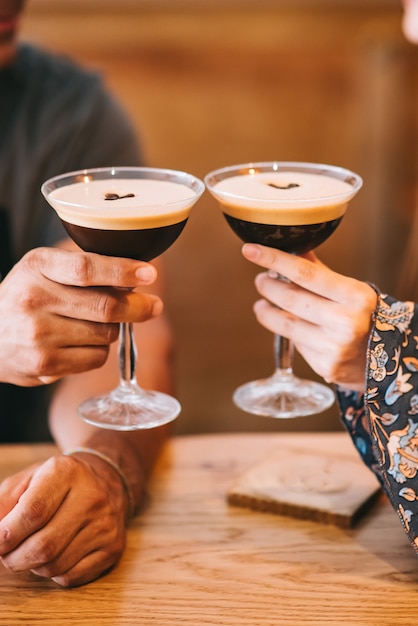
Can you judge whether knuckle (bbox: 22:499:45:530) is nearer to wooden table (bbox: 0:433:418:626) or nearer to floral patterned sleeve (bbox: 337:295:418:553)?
wooden table (bbox: 0:433:418:626)

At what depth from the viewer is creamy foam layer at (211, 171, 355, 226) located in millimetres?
1294

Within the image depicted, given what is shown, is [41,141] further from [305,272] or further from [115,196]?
[305,272]

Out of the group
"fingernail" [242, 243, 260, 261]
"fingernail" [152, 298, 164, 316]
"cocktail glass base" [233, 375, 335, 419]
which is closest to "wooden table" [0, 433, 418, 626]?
"cocktail glass base" [233, 375, 335, 419]

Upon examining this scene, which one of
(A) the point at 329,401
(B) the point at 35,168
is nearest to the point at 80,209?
(A) the point at 329,401

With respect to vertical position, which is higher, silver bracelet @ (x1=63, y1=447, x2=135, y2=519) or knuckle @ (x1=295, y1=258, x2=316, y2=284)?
knuckle @ (x1=295, y1=258, x2=316, y2=284)

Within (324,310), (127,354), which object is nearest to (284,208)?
(324,310)

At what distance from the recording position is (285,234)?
1.33m

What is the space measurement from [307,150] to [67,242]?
2.74 metres

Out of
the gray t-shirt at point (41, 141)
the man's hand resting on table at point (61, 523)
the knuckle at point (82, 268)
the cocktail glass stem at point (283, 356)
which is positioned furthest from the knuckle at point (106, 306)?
the gray t-shirt at point (41, 141)

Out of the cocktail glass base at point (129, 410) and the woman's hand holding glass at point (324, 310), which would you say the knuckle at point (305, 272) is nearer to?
the woman's hand holding glass at point (324, 310)

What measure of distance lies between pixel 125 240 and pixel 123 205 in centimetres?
5

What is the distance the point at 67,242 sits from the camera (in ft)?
7.07

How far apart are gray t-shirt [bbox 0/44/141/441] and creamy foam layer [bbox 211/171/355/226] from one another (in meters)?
0.93

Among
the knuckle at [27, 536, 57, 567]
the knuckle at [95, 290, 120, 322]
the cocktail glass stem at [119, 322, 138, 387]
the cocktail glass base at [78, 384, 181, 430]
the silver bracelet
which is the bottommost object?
the silver bracelet
